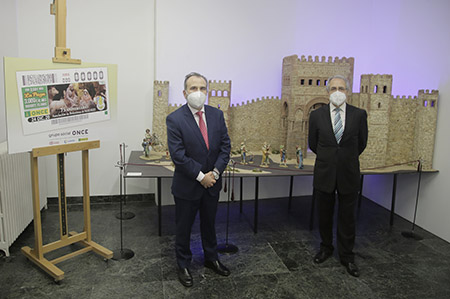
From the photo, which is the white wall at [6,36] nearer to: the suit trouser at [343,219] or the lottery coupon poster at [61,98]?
the lottery coupon poster at [61,98]

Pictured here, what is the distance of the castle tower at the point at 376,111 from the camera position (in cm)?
477

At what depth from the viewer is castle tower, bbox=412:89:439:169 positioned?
189 inches

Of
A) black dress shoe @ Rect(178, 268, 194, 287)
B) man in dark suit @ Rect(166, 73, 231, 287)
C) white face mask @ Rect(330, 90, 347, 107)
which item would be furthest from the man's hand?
white face mask @ Rect(330, 90, 347, 107)

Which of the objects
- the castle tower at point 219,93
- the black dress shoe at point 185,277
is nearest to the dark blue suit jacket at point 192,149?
the black dress shoe at point 185,277

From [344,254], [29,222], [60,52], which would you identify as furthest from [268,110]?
[29,222]

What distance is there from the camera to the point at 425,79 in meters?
5.04

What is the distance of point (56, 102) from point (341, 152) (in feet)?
9.15

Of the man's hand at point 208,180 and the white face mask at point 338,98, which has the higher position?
the white face mask at point 338,98

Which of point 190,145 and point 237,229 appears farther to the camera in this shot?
point 237,229

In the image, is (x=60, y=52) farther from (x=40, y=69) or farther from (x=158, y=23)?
(x=158, y=23)

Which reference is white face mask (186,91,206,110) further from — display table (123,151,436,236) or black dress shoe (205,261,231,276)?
black dress shoe (205,261,231,276)

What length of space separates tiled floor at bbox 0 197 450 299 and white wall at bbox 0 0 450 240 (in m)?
0.82

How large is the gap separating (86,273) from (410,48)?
5.28 m

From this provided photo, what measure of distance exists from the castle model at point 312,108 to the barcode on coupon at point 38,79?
6.61ft
